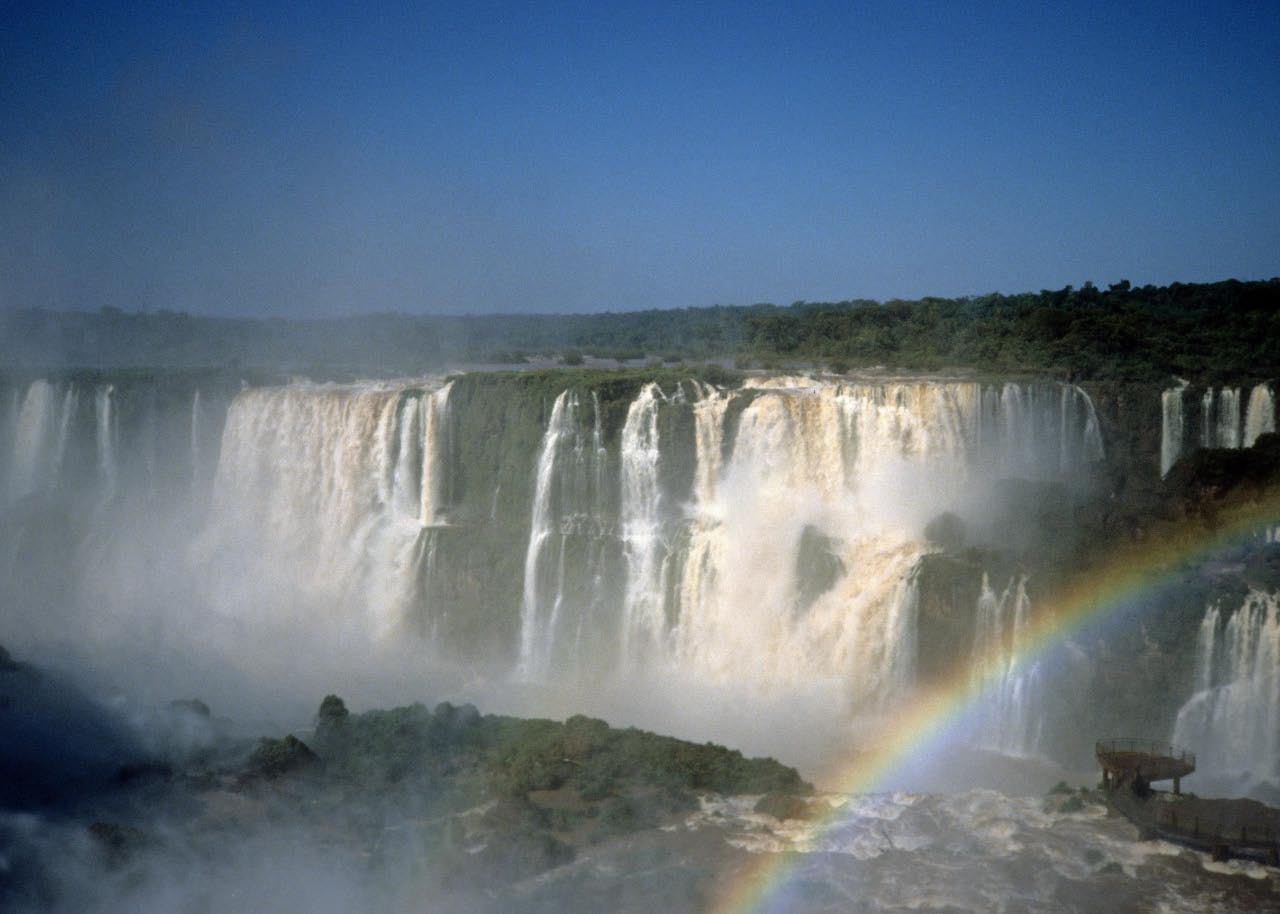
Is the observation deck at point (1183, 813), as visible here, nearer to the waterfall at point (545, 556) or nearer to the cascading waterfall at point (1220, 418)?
the cascading waterfall at point (1220, 418)

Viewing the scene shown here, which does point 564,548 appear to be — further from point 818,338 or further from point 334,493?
point 818,338

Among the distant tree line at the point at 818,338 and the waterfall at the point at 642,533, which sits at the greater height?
the distant tree line at the point at 818,338

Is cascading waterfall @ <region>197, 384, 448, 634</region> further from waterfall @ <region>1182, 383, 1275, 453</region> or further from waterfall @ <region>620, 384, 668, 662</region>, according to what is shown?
waterfall @ <region>1182, 383, 1275, 453</region>

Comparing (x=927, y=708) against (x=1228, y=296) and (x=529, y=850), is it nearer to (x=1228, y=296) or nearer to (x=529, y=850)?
(x=529, y=850)

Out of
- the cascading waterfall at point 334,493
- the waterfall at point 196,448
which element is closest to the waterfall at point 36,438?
the waterfall at point 196,448

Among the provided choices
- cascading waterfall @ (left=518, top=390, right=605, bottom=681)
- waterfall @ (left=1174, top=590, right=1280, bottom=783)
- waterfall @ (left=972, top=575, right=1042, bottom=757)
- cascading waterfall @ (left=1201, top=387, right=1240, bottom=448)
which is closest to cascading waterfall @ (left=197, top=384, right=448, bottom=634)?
cascading waterfall @ (left=518, top=390, right=605, bottom=681)

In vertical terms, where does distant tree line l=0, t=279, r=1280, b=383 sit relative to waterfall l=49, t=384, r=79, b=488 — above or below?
above
